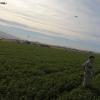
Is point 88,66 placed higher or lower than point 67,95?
higher

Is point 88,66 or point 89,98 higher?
point 88,66

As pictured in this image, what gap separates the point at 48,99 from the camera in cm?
1585

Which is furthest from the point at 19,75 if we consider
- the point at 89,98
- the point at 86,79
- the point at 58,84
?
the point at 89,98

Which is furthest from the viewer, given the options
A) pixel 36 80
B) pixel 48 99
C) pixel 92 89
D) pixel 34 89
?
pixel 36 80

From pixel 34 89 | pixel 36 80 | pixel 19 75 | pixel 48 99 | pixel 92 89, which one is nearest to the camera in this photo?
pixel 48 99

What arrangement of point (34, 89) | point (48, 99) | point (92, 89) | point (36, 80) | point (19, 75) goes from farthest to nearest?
point (19, 75) → point (36, 80) → point (92, 89) → point (34, 89) → point (48, 99)

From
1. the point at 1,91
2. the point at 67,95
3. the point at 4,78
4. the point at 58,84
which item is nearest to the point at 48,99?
the point at 67,95

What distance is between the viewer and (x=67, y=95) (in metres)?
16.9

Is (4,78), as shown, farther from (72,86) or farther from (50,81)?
(72,86)

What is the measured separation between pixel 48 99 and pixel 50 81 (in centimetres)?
467

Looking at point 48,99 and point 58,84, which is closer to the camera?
point 48,99

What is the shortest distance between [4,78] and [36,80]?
2216 mm

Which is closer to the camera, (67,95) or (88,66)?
(67,95)

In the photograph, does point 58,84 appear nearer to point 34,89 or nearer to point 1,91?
point 34,89
